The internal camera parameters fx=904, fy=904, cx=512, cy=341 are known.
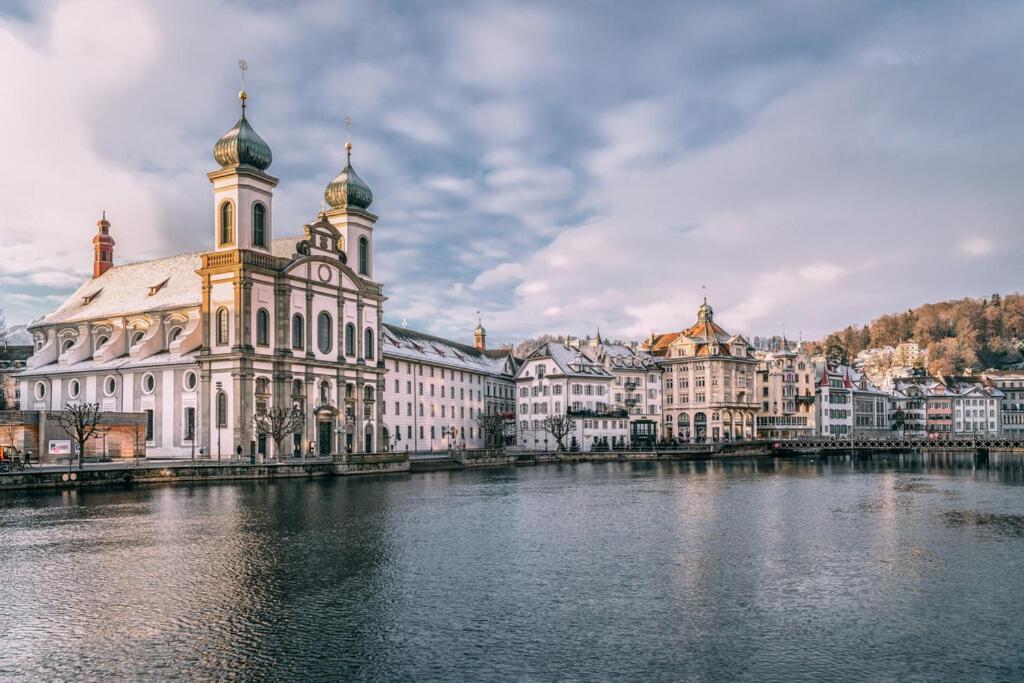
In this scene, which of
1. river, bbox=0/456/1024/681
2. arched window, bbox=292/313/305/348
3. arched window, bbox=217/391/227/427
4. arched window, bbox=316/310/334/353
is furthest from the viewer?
arched window, bbox=316/310/334/353

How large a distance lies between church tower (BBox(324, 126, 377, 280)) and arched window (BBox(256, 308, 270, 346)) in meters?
14.9

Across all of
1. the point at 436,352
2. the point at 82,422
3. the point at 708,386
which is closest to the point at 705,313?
the point at 708,386

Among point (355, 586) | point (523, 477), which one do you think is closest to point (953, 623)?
point (355, 586)

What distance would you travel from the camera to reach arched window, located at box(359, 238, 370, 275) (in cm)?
8812

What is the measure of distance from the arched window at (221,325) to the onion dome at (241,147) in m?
12.2

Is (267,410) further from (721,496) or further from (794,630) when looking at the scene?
(794,630)

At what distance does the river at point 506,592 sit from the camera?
663 inches

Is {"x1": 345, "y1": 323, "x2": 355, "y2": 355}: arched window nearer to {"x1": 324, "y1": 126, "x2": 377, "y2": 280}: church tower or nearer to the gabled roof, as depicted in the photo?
{"x1": 324, "y1": 126, "x2": 377, "y2": 280}: church tower

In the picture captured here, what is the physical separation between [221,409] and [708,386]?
85324 millimetres

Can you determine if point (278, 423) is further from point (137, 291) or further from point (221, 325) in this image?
point (137, 291)

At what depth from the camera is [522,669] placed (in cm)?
1638

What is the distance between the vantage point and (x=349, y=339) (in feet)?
270

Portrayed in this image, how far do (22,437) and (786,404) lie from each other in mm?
113673

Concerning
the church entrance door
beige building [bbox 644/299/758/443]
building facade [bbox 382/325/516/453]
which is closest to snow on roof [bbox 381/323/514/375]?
building facade [bbox 382/325/516/453]
